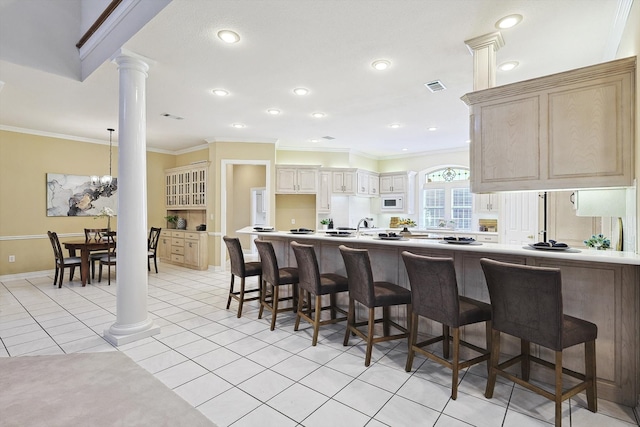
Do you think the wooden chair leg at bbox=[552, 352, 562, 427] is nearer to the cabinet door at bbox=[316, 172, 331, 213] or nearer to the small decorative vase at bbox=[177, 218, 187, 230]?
the cabinet door at bbox=[316, 172, 331, 213]

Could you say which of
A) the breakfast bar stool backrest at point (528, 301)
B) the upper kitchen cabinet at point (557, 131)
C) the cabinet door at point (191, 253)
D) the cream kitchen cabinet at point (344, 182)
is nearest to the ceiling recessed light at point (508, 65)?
the upper kitchen cabinet at point (557, 131)

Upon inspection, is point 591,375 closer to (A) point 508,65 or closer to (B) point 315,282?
(B) point 315,282

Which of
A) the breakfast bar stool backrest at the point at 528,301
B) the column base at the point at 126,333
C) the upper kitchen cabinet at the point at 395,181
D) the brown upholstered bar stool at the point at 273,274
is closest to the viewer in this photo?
the breakfast bar stool backrest at the point at 528,301

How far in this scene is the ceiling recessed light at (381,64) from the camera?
10.7 feet

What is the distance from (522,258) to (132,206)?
3.50 metres

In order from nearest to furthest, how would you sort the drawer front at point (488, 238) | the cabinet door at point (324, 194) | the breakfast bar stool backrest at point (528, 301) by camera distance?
the breakfast bar stool backrest at point (528, 301)
the drawer front at point (488, 238)
the cabinet door at point (324, 194)

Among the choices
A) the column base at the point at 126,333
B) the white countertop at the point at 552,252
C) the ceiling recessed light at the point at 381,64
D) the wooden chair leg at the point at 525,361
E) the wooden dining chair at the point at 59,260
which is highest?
the ceiling recessed light at the point at 381,64

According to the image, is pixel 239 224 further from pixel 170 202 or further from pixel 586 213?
pixel 586 213

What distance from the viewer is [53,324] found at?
3.60 meters

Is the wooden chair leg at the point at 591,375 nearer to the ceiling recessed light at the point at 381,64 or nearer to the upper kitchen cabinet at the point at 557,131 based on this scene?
the upper kitchen cabinet at the point at 557,131

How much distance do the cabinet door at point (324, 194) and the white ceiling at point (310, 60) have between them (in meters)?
1.71

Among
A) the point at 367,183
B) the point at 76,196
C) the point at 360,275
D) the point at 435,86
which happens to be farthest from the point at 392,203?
the point at 76,196

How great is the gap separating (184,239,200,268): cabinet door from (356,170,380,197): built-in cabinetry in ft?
12.8

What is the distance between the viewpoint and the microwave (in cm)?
825
